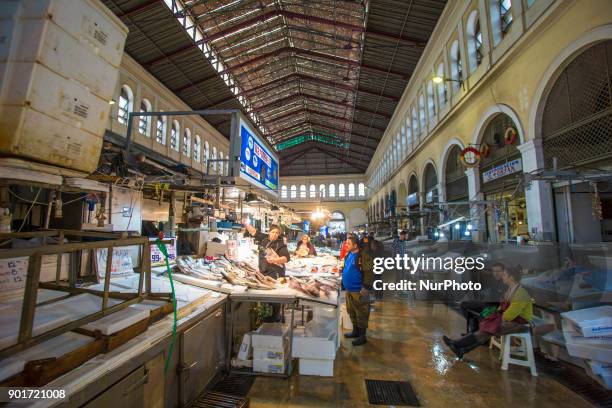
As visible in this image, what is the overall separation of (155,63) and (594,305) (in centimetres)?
1504

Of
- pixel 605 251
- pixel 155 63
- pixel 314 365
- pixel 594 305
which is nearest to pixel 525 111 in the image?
pixel 605 251

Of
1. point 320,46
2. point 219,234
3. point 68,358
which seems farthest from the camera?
point 320,46

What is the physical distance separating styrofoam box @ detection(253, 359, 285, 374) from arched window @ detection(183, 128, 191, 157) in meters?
15.4

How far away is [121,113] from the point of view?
12.0 m

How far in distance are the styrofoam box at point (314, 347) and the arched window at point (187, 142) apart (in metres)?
15.5

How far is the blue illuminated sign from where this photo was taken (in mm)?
5027

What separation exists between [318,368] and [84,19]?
165 inches

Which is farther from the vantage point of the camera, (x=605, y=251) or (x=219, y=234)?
(x=219, y=234)

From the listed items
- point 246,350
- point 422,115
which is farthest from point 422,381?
point 422,115

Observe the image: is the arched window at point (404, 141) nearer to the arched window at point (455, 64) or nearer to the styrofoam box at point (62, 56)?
the arched window at point (455, 64)

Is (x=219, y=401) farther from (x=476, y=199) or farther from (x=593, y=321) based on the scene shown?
(x=476, y=199)

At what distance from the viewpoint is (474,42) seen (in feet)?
30.9

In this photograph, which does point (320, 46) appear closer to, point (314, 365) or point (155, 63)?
point (155, 63)

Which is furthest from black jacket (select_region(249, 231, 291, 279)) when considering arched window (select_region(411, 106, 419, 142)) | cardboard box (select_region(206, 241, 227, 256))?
arched window (select_region(411, 106, 419, 142))
